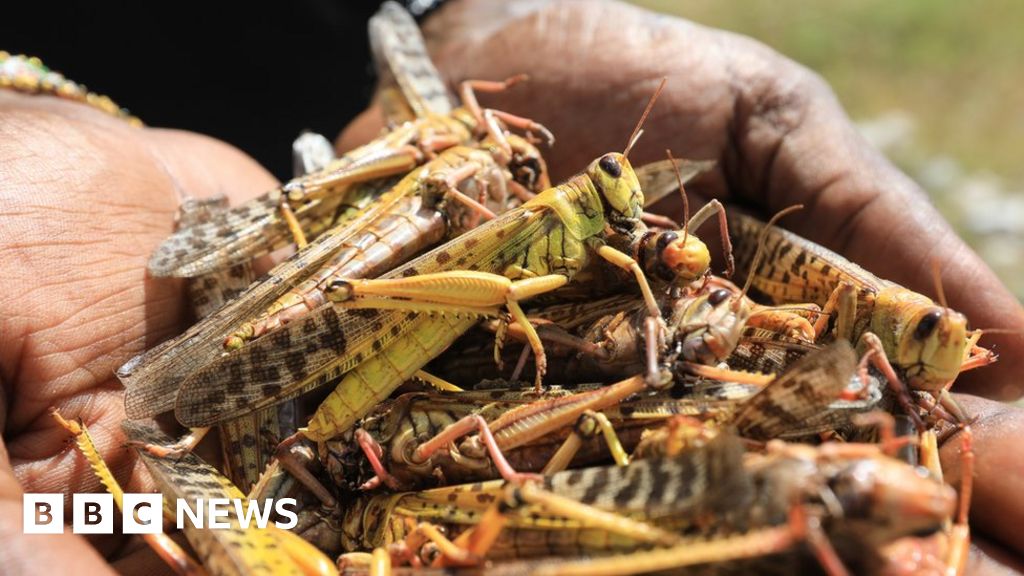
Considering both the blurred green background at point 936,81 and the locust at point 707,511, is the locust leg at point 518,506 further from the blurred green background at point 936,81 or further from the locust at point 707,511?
the blurred green background at point 936,81

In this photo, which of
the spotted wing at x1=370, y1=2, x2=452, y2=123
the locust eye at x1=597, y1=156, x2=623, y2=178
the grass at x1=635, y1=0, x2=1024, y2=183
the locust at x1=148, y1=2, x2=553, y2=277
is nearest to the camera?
the locust eye at x1=597, y1=156, x2=623, y2=178

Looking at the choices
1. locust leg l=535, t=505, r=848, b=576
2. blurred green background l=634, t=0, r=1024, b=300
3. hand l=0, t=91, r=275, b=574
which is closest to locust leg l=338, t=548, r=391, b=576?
locust leg l=535, t=505, r=848, b=576

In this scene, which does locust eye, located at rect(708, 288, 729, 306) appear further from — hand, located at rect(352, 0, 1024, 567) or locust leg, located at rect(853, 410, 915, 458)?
hand, located at rect(352, 0, 1024, 567)

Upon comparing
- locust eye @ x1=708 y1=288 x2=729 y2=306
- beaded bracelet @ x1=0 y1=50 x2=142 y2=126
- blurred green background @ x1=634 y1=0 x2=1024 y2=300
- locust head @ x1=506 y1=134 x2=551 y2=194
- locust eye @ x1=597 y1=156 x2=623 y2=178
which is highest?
beaded bracelet @ x1=0 y1=50 x2=142 y2=126

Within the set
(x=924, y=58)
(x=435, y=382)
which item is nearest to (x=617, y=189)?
(x=435, y=382)

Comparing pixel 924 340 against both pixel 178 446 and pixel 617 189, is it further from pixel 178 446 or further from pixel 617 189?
pixel 178 446

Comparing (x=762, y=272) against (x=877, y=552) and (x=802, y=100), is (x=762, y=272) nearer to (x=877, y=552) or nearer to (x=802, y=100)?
(x=802, y=100)
